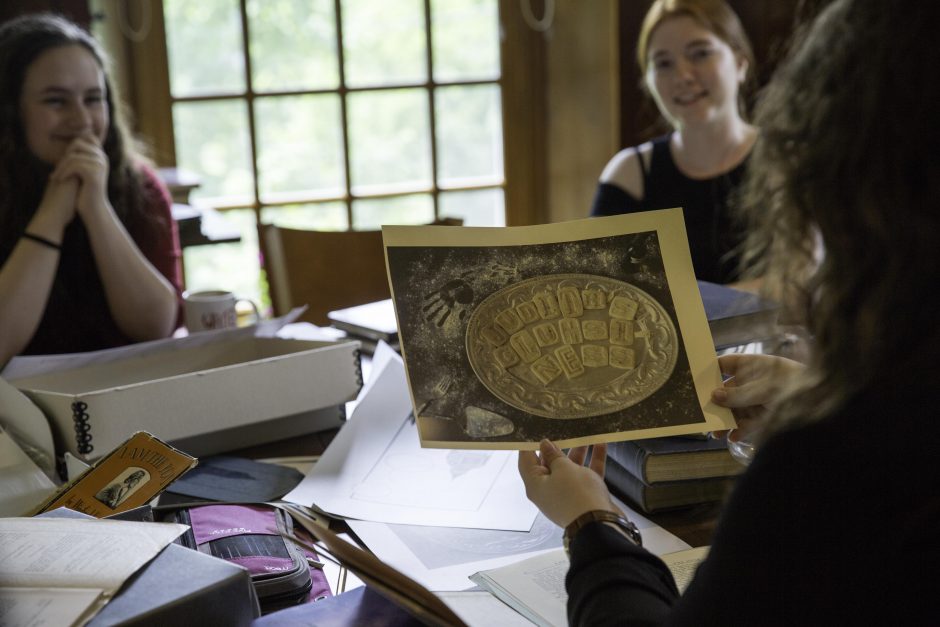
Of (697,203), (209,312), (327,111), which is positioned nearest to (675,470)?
(209,312)

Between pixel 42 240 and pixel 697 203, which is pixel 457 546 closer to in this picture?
pixel 42 240

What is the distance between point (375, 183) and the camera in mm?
3131

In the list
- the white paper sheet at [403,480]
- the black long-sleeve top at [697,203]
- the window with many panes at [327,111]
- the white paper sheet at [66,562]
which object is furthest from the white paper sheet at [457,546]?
the window with many panes at [327,111]

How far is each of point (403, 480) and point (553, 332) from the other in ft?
0.85

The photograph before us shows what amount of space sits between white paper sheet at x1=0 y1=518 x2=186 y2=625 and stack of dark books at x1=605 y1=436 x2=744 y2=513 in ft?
1.41

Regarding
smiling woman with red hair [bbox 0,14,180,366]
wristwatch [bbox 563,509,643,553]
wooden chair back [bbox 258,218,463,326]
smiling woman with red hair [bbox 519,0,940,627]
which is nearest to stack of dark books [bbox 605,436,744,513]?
wristwatch [bbox 563,509,643,553]

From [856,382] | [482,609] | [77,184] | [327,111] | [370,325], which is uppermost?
[327,111]

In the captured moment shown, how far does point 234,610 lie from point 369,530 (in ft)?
0.88

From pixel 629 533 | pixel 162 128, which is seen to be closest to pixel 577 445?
pixel 629 533

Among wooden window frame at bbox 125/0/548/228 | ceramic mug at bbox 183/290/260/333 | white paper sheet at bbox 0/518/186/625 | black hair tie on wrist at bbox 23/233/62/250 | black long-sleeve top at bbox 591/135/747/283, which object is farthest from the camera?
wooden window frame at bbox 125/0/548/228

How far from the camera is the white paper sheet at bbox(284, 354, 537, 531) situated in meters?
0.94

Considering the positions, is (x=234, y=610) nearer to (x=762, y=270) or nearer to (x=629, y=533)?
(x=629, y=533)

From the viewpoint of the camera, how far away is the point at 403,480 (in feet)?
3.32

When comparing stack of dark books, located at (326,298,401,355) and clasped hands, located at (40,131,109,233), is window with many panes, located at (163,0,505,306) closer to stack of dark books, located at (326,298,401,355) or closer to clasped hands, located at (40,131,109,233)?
clasped hands, located at (40,131,109,233)
